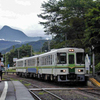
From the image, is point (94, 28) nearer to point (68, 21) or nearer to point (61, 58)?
point (61, 58)

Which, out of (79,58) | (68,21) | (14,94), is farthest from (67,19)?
(14,94)

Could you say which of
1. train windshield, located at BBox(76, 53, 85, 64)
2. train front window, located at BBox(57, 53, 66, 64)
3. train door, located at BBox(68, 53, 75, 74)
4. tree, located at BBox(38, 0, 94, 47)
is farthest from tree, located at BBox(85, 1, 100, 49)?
tree, located at BBox(38, 0, 94, 47)

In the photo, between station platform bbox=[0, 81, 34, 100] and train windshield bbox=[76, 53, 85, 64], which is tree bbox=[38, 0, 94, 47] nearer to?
train windshield bbox=[76, 53, 85, 64]

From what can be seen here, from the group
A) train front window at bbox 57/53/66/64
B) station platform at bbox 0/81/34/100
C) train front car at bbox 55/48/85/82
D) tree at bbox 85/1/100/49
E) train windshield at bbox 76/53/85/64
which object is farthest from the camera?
train windshield at bbox 76/53/85/64

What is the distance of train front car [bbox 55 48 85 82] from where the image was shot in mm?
19328

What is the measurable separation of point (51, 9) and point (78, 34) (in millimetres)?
6980

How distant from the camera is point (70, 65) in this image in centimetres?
1936

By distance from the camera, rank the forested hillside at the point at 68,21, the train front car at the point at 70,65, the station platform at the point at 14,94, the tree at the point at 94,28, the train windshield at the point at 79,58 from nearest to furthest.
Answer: the station platform at the point at 14,94
the tree at the point at 94,28
the train front car at the point at 70,65
the train windshield at the point at 79,58
the forested hillside at the point at 68,21

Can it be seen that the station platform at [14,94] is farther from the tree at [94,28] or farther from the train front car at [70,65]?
the tree at [94,28]

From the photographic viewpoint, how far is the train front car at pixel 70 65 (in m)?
19.3

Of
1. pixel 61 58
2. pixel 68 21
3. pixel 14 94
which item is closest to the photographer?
pixel 14 94

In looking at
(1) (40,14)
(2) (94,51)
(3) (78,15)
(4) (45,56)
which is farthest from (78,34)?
(2) (94,51)

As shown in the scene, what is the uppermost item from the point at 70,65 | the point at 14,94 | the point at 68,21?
the point at 68,21

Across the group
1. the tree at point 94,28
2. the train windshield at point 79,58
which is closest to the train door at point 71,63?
the train windshield at point 79,58
